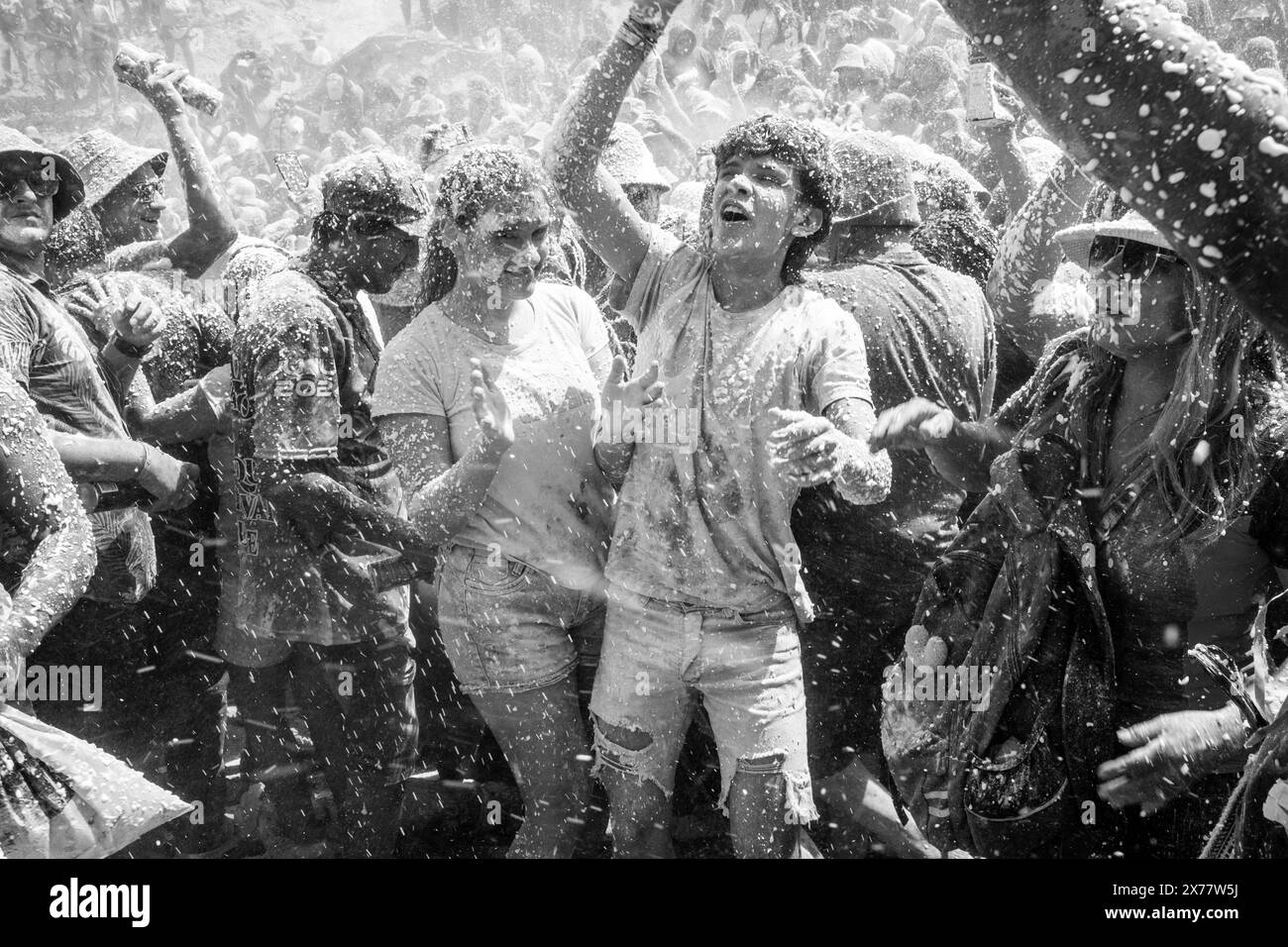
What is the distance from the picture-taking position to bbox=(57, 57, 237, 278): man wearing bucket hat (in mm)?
4238

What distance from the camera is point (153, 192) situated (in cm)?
448

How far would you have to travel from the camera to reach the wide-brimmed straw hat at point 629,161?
193 inches

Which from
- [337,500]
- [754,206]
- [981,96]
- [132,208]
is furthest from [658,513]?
[132,208]

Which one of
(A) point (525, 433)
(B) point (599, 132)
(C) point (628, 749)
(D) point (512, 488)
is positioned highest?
(B) point (599, 132)

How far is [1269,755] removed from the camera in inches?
58.1

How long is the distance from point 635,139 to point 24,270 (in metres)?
2.84

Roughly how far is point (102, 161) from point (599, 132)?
261cm

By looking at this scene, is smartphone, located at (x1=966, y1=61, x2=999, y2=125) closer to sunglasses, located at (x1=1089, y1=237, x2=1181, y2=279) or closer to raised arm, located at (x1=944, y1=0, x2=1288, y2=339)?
sunglasses, located at (x1=1089, y1=237, x2=1181, y2=279)

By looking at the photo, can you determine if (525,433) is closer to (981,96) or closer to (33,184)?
(33,184)

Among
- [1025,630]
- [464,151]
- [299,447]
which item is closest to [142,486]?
[299,447]

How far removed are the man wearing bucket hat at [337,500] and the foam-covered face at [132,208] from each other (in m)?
1.56

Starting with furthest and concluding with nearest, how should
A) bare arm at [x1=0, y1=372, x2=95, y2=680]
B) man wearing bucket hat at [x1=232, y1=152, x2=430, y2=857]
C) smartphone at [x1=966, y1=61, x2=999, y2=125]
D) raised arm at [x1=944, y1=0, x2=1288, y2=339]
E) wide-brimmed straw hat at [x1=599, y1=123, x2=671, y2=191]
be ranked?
wide-brimmed straw hat at [x1=599, y1=123, x2=671, y2=191] → smartphone at [x1=966, y1=61, x2=999, y2=125] → man wearing bucket hat at [x1=232, y1=152, x2=430, y2=857] → bare arm at [x1=0, y1=372, x2=95, y2=680] → raised arm at [x1=944, y1=0, x2=1288, y2=339]

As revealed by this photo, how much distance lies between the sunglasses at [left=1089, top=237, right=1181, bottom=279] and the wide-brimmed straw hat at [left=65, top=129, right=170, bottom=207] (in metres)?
3.75

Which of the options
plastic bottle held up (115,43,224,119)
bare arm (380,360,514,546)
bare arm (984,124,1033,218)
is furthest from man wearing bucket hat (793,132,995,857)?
plastic bottle held up (115,43,224,119)
